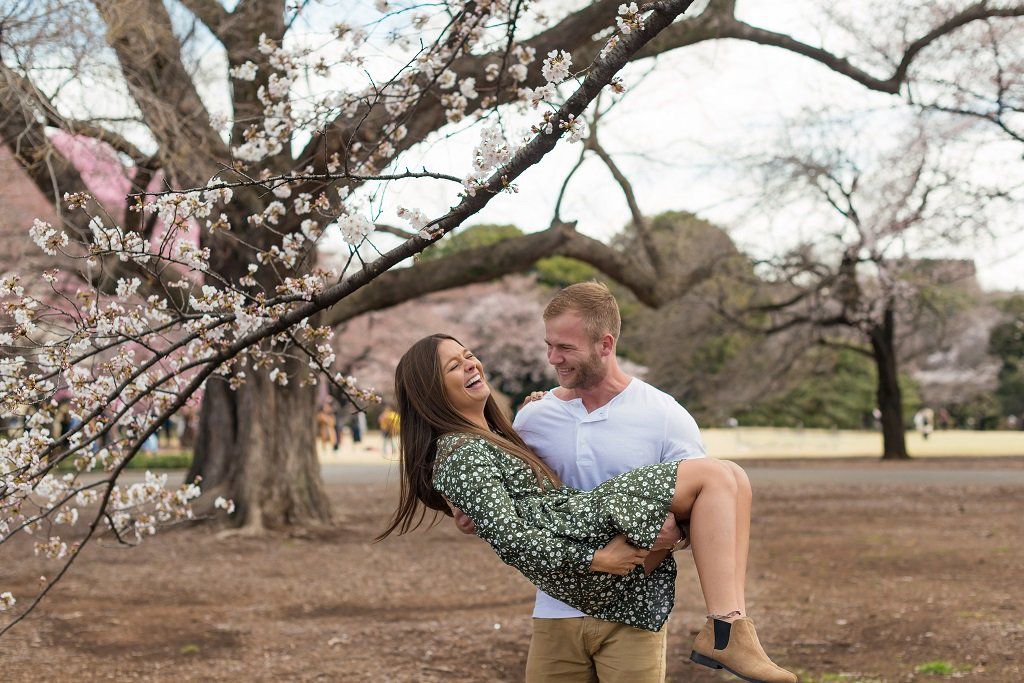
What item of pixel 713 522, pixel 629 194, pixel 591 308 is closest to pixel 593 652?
pixel 713 522

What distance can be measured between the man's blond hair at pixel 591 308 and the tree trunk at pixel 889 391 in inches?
817

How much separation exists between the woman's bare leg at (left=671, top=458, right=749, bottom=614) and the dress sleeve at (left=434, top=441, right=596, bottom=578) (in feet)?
0.82

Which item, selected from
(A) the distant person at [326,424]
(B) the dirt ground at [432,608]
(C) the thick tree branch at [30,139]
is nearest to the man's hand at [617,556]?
(B) the dirt ground at [432,608]

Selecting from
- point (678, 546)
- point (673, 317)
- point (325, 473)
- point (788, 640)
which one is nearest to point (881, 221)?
point (673, 317)

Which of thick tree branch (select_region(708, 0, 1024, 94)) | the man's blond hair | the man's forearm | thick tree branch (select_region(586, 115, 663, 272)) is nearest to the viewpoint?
the man's forearm

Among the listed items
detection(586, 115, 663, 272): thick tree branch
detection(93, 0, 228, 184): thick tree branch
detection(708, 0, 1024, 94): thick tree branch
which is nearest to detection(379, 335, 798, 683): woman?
detection(93, 0, 228, 184): thick tree branch

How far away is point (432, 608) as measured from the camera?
24.6 ft

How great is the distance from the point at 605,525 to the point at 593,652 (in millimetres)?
447

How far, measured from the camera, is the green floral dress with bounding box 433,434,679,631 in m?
2.49

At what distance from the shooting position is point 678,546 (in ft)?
8.71

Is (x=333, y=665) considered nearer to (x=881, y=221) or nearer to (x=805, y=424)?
(x=881, y=221)

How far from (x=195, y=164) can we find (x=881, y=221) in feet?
42.8

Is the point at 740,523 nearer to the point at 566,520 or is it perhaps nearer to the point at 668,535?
the point at 668,535

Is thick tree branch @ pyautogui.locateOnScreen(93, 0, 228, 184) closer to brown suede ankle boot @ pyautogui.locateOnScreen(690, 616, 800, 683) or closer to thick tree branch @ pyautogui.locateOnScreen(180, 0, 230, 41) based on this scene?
thick tree branch @ pyautogui.locateOnScreen(180, 0, 230, 41)
